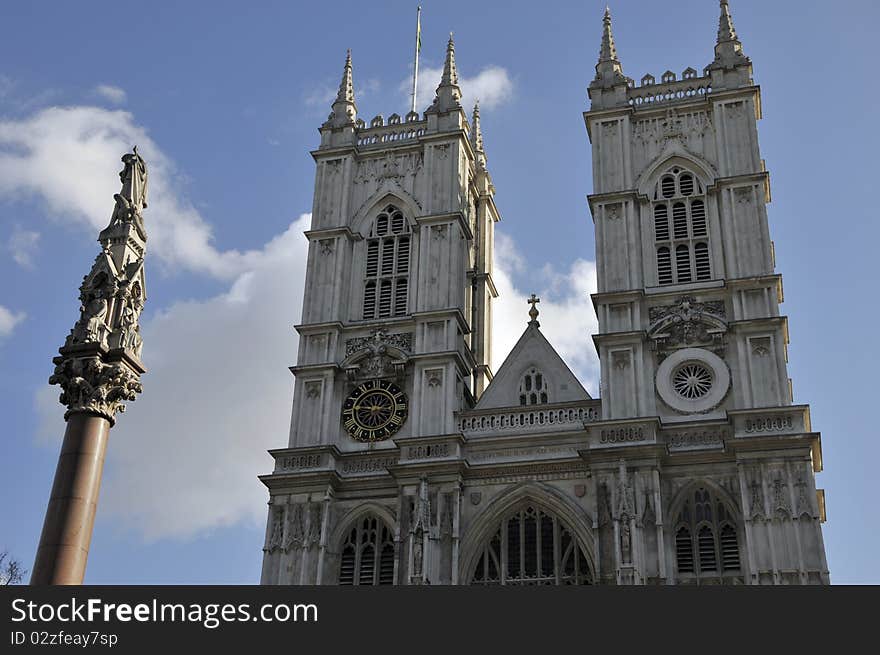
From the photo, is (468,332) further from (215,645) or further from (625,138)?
(215,645)

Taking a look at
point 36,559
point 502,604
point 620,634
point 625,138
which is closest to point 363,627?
point 502,604

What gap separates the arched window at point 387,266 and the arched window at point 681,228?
9650 millimetres

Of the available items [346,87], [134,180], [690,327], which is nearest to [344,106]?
[346,87]

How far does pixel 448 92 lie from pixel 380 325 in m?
11.3

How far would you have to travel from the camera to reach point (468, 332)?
44375 mm

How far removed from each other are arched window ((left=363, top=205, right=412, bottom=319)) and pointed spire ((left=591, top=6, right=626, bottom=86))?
32.2ft

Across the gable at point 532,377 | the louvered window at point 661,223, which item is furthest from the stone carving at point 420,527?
the louvered window at point 661,223

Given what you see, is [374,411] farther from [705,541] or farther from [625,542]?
[705,541]

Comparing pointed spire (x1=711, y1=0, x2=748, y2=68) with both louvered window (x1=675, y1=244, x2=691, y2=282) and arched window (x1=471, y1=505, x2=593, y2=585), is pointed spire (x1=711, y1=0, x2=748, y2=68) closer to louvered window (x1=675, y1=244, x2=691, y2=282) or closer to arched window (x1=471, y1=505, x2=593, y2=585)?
louvered window (x1=675, y1=244, x2=691, y2=282)

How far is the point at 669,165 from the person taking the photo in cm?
4425

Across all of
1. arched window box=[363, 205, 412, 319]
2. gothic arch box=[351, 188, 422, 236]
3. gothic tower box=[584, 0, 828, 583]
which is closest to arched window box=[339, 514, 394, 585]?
gothic tower box=[584, 0, 828, 583]

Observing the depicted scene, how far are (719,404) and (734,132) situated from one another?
11209 mm

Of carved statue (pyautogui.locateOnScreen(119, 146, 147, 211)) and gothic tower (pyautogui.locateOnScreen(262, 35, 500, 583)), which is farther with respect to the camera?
gothic tower (pyautogui.locateOnScreen(262, 35, 500, 583))

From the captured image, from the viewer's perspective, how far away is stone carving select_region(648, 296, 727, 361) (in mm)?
40156
